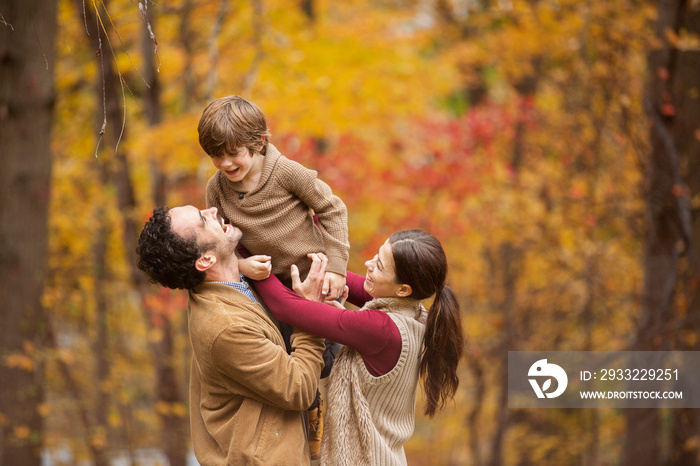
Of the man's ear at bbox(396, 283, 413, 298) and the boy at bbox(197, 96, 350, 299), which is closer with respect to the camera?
the boy at bbox(197, 96, 350, 299)

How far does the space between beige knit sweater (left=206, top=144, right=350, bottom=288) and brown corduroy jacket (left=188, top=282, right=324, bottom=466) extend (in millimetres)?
204

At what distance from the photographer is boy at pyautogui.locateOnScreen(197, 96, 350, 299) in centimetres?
208

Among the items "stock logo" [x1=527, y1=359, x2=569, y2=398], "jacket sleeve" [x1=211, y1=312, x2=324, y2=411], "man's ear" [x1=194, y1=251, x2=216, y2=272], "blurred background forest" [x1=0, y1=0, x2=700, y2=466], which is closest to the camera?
"jacket sleeve" [x1=211, y1=312, x2=324, y2=411]

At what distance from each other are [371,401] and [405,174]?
21.0 feet

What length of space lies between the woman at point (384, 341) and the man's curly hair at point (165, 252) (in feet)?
0.90

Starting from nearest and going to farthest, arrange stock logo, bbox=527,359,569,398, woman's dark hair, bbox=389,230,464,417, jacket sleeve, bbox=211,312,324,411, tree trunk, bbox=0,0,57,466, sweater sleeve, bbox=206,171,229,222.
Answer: jacket sleeve, bbox=211,312,324,411, woman's dark hair, bbox=389,230,464,417, sweater sleeve, bbox=206,171,229,222, tree trunk, bbox=0,0,57,466, stock logo, bbox=527,359,569,398

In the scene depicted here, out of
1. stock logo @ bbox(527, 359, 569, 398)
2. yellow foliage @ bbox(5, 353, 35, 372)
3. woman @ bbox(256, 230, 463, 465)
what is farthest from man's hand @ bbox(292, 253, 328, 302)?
stock logo @ bbox(527, 359, 569, 398)

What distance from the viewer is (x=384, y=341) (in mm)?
2160

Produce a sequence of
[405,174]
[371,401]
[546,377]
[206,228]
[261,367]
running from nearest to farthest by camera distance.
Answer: [261,367], [206,228], [371,401], [546,377], [405,174]

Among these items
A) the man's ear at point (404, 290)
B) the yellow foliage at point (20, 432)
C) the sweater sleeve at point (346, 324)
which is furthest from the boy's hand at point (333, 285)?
the yellow foliage at point (20, 432)

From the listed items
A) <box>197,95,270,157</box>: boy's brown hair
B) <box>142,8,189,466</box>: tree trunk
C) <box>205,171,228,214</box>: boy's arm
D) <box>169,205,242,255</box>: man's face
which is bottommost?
<box>142,8,189,466</box>: tree trunk

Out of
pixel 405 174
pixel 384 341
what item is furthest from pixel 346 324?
pixel 405 174

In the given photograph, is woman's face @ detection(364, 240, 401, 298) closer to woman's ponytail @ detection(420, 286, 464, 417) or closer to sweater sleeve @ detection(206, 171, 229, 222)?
woman's ponytail @ detection(420, 286, 464, 417)

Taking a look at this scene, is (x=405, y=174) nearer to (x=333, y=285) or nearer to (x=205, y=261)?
(x=333, y=285)
